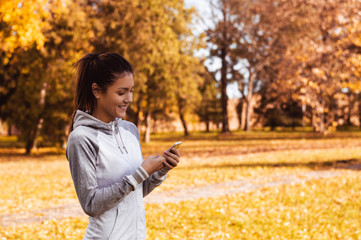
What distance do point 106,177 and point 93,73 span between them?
1.86ft

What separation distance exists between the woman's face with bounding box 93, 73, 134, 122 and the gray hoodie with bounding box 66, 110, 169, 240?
7 cm

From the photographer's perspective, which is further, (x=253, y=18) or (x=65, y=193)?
(x=253, y=18)

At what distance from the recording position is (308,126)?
6838 cm

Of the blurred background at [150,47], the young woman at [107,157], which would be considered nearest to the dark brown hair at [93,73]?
the young woman at [107,157]

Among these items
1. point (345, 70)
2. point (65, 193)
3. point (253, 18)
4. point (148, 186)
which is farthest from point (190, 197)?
point (253, 18)

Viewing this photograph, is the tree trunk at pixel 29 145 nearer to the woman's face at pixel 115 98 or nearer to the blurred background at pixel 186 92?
the blurred background at pixel 186 92

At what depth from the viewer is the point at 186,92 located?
32.8m

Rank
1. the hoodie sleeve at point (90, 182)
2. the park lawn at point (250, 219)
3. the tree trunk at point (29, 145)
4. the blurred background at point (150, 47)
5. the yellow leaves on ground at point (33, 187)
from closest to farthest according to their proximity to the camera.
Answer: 1. the hoodie sleeve at point (90, 182)
2. the park lawn at point (250, 219)
3. the yellow leaves on ground at point (33, 187)
4. the blurred background at point (150, 47)
5. the tree trunk at point (29, 145)

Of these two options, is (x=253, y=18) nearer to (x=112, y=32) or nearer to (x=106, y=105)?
(x=112, y=32)

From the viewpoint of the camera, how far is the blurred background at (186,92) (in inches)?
282

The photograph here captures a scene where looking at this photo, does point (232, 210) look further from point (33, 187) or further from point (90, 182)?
point (33, 187)

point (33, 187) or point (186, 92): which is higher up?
point (186, 92)

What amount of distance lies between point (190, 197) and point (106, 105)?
7.39 metres

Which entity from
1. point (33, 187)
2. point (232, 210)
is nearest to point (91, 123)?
point (232, 210)
